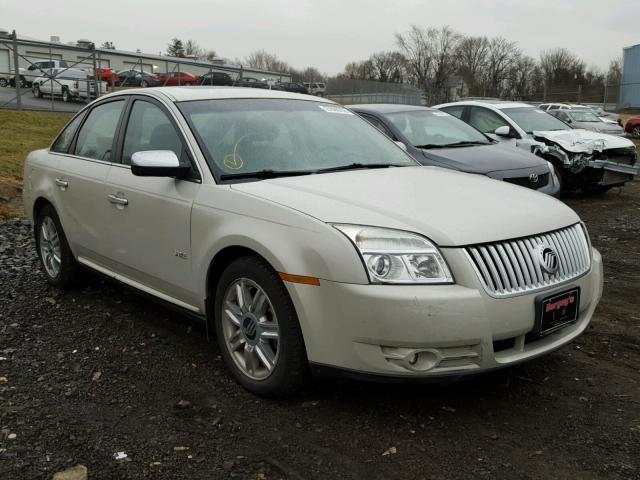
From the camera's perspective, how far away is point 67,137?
17.6 ft

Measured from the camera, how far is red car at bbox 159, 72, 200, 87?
31172 millimetres

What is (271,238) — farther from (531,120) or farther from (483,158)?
(531,120)

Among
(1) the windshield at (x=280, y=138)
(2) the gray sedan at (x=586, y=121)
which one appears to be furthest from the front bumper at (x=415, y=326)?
(2) the gray sedan at (x=586, y=121)

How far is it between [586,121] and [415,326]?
22929 millimetres

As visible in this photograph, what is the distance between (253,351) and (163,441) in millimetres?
646

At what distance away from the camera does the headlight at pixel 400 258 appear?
9.49ft

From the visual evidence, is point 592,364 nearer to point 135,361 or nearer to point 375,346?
point 375,346

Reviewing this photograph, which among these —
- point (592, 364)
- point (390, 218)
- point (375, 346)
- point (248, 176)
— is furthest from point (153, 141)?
point (592, 364)

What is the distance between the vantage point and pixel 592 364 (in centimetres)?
388

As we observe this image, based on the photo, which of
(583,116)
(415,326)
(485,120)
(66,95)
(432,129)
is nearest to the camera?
(415,326)

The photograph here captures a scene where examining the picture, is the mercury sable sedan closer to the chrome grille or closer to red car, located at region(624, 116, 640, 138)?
the chrome grille

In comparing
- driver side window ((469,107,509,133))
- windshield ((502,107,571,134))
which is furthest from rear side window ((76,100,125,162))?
windshield ((502,107,571,134))

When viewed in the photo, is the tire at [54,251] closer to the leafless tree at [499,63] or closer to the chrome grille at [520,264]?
the chrome grille at [520,264]

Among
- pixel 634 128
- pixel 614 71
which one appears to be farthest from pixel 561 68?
pixel 634 128
